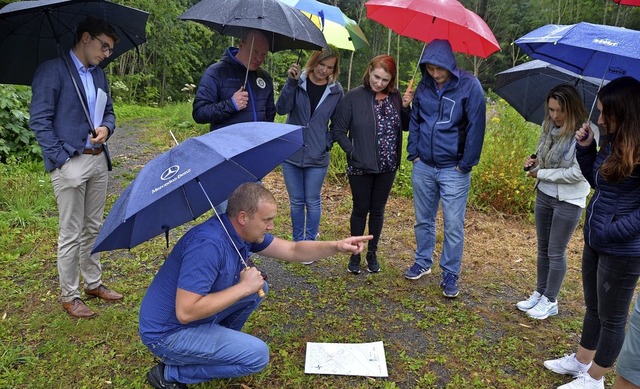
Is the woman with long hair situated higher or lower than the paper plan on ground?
higher

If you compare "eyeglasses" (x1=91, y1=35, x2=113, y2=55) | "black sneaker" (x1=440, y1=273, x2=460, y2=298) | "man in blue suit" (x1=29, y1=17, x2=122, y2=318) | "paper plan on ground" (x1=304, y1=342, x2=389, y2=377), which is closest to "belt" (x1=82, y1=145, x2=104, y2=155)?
"man in blue suit" (x1=29, y1=17, x2=122, y2=318)

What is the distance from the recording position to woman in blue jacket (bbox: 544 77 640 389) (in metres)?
2.25

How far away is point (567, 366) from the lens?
9.26 ft

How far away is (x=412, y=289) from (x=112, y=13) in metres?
3.06

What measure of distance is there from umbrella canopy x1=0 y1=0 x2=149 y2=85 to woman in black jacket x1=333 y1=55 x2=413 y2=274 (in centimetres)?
172

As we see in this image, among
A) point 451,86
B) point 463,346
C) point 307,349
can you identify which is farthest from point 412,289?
point 451,86

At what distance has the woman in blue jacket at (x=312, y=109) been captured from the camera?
144 inches

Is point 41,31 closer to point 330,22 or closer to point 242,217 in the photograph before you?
point 242,217

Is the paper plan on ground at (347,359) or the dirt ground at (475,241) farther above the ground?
the paper plan on ground at (347,359)

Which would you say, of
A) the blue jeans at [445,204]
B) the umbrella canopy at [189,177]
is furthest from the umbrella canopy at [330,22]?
the umbrella canopy at [189,177]

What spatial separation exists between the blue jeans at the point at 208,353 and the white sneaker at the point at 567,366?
5.99 feet

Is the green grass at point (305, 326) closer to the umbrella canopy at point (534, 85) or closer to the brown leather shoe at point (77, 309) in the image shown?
the brown leather shoe at point (77, 309)

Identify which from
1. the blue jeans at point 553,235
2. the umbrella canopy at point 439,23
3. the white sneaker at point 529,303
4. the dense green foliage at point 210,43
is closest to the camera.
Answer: the blue jeans at point 553,235

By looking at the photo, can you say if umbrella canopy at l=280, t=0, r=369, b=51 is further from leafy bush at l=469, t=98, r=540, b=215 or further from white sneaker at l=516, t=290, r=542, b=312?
leafy bush at l=469, t=98, r=540, b=215
